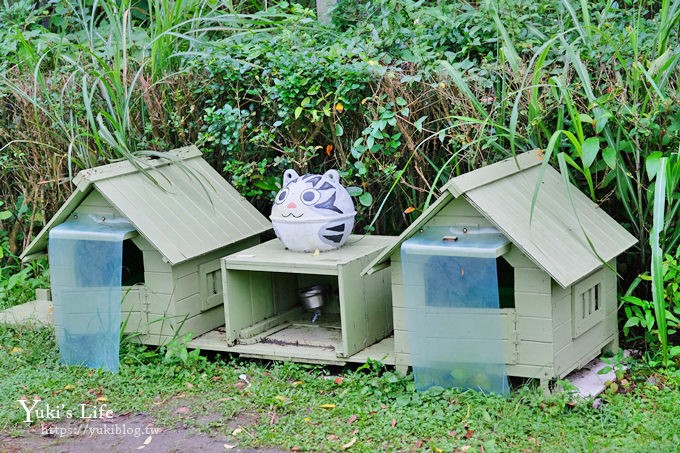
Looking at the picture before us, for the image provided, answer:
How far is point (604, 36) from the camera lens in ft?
18.1

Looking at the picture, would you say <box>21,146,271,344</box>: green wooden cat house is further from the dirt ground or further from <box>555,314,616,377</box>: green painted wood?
<box>555,314,616,377</box>: green painted wood

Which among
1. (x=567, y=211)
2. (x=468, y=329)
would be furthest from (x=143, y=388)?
(x=567, y=211)

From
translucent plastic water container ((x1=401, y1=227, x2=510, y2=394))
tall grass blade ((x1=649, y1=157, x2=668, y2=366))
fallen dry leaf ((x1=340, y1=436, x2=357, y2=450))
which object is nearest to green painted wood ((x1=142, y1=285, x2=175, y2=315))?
translucent plastic water container ((x1=401, y1=227, x2=510, y2=394))

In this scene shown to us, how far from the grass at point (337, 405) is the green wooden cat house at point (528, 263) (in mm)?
243

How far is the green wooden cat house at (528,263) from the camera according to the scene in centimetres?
496

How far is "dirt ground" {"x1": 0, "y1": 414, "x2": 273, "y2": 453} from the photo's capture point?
488 centimetres

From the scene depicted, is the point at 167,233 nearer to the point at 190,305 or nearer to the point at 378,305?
the point at 190,305

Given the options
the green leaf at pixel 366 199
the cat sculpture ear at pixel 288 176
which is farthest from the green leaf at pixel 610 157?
the cat sculpture ear at pixel 288 176

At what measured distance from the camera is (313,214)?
5.77 metres

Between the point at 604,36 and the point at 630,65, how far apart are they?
36cm

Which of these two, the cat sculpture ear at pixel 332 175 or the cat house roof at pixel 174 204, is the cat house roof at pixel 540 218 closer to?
the cat sculpture ear at pixel 332 175

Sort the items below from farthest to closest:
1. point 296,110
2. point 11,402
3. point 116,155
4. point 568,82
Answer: point 116,155 < point 296,110 < point 568,82 < point 11,402

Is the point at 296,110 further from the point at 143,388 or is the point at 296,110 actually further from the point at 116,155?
the point at 143,388

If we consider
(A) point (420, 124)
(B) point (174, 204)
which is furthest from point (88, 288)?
(A) point (420, 124)
